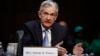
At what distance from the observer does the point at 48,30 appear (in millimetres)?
2555

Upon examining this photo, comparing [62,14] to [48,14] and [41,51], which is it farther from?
[41,51]

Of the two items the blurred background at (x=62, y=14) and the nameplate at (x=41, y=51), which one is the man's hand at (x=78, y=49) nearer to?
the nameplate at (x=41, y=51)

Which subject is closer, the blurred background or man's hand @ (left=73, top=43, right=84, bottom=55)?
man's hand @ (left=73, top=43, right=84, bottom=55)

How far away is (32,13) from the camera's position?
862cm

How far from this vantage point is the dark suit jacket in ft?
8.25

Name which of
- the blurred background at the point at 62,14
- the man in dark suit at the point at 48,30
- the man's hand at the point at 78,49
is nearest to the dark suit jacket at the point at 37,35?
the man in dark suit at the point at 48,30

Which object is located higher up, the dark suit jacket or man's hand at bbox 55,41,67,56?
the dark suit jacket

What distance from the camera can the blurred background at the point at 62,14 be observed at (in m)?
8.59

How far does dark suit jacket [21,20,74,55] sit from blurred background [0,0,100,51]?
589cm

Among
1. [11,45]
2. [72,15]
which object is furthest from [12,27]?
[11,45]

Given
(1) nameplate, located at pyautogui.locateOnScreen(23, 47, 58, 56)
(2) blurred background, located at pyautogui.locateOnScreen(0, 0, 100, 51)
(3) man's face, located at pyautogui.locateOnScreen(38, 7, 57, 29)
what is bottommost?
(1) nameplate, located at pyautogui.locateOnScreen(23, 47, 58, 56)

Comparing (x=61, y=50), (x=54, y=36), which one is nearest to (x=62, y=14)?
(x=54, y=36)

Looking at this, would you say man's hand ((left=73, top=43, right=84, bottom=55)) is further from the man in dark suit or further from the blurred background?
the blurred background

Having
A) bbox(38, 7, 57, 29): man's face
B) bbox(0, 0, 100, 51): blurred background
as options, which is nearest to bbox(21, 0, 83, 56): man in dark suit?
bbox(38, 7, 57, 29): man's face
